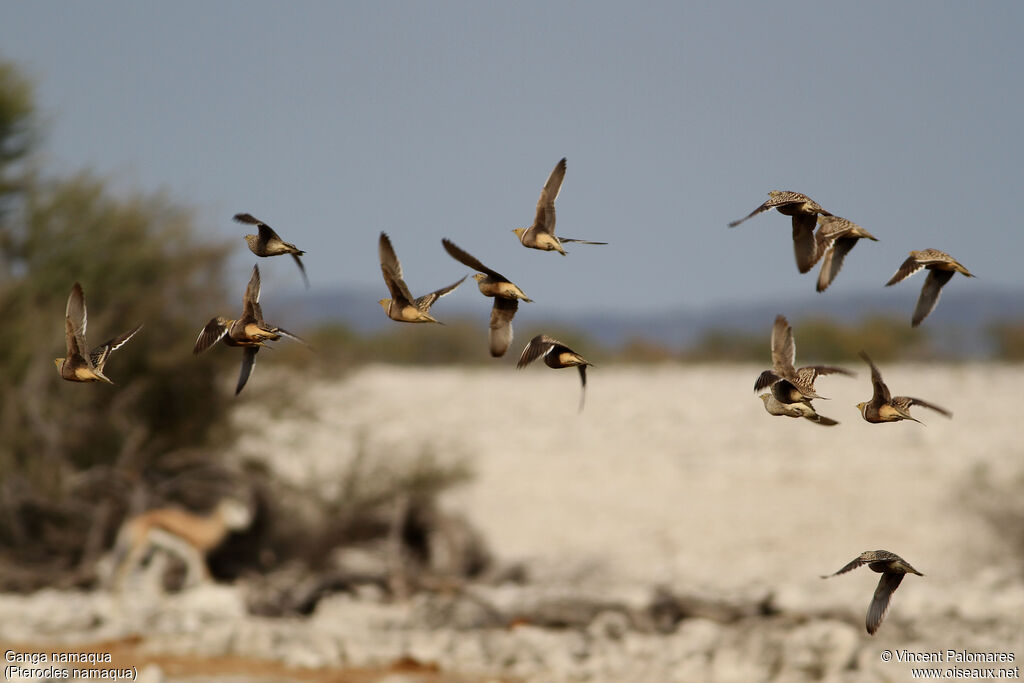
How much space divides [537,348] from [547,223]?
39 centimetres

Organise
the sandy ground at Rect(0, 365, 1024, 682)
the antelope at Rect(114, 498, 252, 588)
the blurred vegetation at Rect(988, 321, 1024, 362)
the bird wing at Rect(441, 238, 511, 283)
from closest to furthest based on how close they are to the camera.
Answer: the bird wing at Rect(441, 238, 511, 283) → the sandy ground at Rect(0, 365, 1024, 682) → the antelope at Rect(114, 498, 252, 588) → the blurred vegetation at Rect(988, 321, 1024, 362)

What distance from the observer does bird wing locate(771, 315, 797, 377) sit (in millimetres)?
3227

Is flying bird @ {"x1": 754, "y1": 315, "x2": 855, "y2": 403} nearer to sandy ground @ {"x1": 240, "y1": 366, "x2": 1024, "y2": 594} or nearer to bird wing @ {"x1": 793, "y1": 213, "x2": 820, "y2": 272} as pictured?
bird wing @ {"x1": 793, "y1": 213, "x2": 820, "y2": 272}

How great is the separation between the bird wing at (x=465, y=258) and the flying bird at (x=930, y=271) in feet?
3.60

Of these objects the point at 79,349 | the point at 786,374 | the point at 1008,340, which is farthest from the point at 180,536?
the point at 1008,340

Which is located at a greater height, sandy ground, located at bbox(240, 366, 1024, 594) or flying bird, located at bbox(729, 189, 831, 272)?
flying bird, located at bbox(729, 189, 831, 272)

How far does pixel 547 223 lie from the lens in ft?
11.0

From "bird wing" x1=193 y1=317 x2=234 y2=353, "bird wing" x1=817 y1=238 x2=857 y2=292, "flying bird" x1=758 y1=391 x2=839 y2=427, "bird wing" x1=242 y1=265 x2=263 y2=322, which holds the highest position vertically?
"bird wing" x1=817 y1=238 x2=857 y2=292

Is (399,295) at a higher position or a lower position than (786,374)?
higher

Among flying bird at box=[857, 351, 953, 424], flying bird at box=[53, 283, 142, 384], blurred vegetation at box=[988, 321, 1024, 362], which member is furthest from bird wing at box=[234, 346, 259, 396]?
blurred vegetation at box=[988, 321, 1024, 362]

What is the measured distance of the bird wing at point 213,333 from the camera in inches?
128

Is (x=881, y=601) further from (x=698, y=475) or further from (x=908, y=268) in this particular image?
(x=698, y=475)

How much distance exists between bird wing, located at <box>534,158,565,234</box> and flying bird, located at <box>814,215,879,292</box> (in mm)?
743

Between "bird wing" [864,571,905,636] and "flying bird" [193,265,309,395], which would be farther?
"bird wing" [864,571,905,636]
